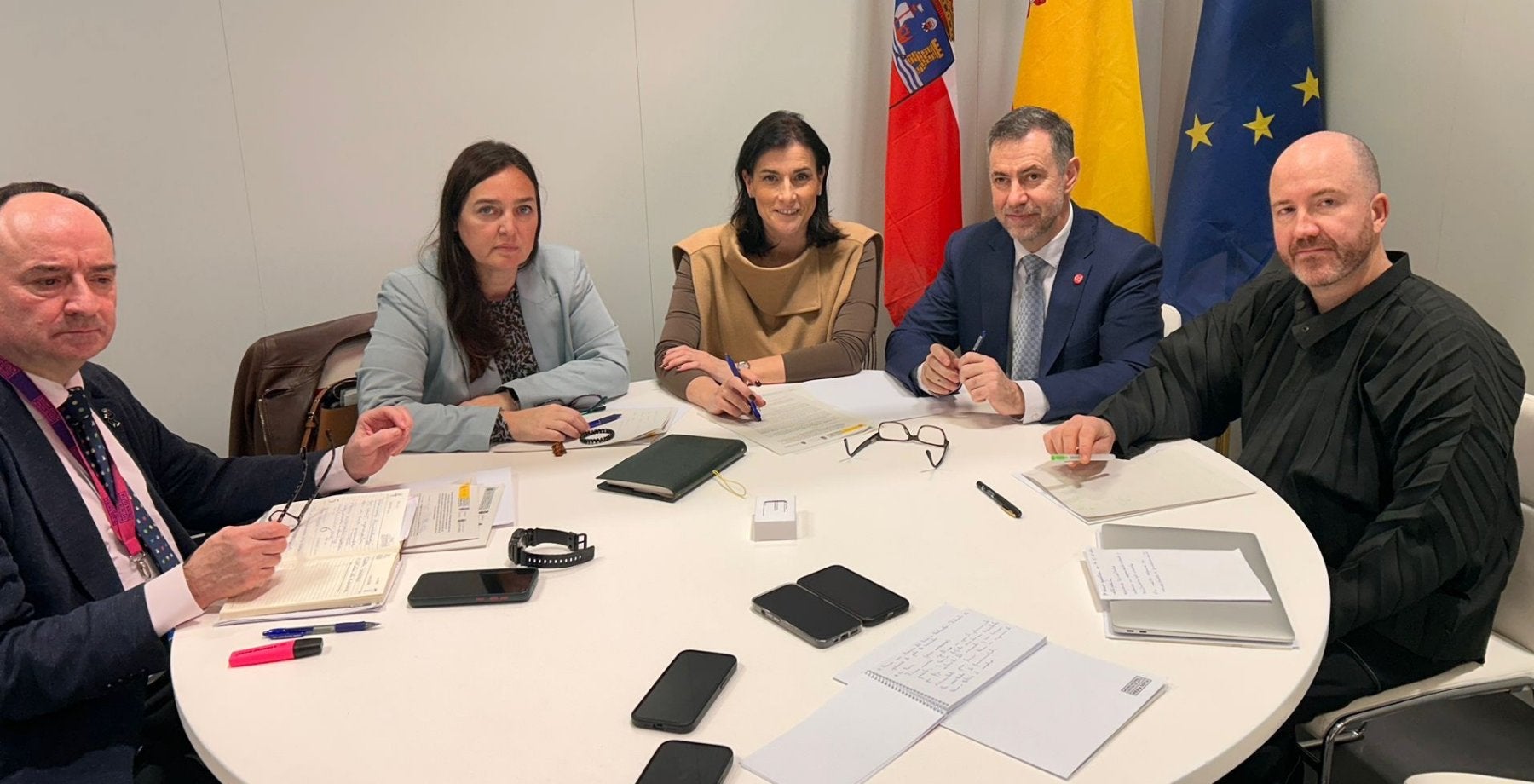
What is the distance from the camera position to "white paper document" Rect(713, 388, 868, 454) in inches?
83.0

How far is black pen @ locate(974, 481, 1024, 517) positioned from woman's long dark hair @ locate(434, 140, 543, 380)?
1290 mm

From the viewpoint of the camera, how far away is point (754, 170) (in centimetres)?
293

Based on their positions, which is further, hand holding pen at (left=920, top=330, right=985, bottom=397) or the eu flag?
the eu flag

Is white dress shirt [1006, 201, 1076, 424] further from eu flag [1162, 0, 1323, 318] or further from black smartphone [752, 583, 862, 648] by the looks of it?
black smartphone [752, 583, 862, 648]

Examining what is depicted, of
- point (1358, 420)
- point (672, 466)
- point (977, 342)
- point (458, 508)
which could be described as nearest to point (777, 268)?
point (977, 342)

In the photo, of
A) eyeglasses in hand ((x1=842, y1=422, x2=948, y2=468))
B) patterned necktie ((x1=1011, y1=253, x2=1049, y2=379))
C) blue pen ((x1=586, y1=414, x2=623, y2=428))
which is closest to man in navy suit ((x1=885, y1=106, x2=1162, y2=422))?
patterned necktie ((x1=1011, y1=253, x2=1049, y2=379))

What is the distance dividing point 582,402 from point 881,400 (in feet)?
2.37

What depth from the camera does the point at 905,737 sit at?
111 cm

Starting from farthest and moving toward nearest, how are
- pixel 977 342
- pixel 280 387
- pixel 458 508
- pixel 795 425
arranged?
pixel 280 387 < pixel 977 342 < pixel 795 425 < pixel 458 508

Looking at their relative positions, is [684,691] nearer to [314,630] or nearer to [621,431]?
[314,630]

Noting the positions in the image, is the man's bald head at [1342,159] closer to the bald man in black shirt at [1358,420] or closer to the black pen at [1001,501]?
the bald man in black shirt at [1358,420]

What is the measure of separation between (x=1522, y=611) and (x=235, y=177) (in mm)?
3517

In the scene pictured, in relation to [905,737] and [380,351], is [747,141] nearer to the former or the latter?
[380,351]

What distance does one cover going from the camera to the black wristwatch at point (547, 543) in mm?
1555
